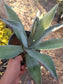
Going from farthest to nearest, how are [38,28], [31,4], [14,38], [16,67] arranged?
[31,4] < [14,38] < [38,28] < [16,67]

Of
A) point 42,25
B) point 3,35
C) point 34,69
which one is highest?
point 42,25

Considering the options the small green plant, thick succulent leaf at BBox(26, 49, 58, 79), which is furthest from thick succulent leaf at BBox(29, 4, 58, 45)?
the small green plant

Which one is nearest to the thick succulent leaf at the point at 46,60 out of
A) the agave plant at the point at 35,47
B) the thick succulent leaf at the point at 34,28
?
the agave plant at the point at 35,47


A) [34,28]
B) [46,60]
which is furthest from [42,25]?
[46,60]

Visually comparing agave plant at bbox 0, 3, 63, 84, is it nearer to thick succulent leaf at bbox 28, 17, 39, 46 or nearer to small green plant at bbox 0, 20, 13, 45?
thick succulent leaf at bbox 28, 17, 39, 46

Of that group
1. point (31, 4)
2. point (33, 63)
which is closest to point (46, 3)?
point (31, 4)

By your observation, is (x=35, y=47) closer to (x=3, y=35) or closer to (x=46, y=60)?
(x=46, y=60)

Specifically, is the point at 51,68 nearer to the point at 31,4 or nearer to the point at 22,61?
the point at 22,61
